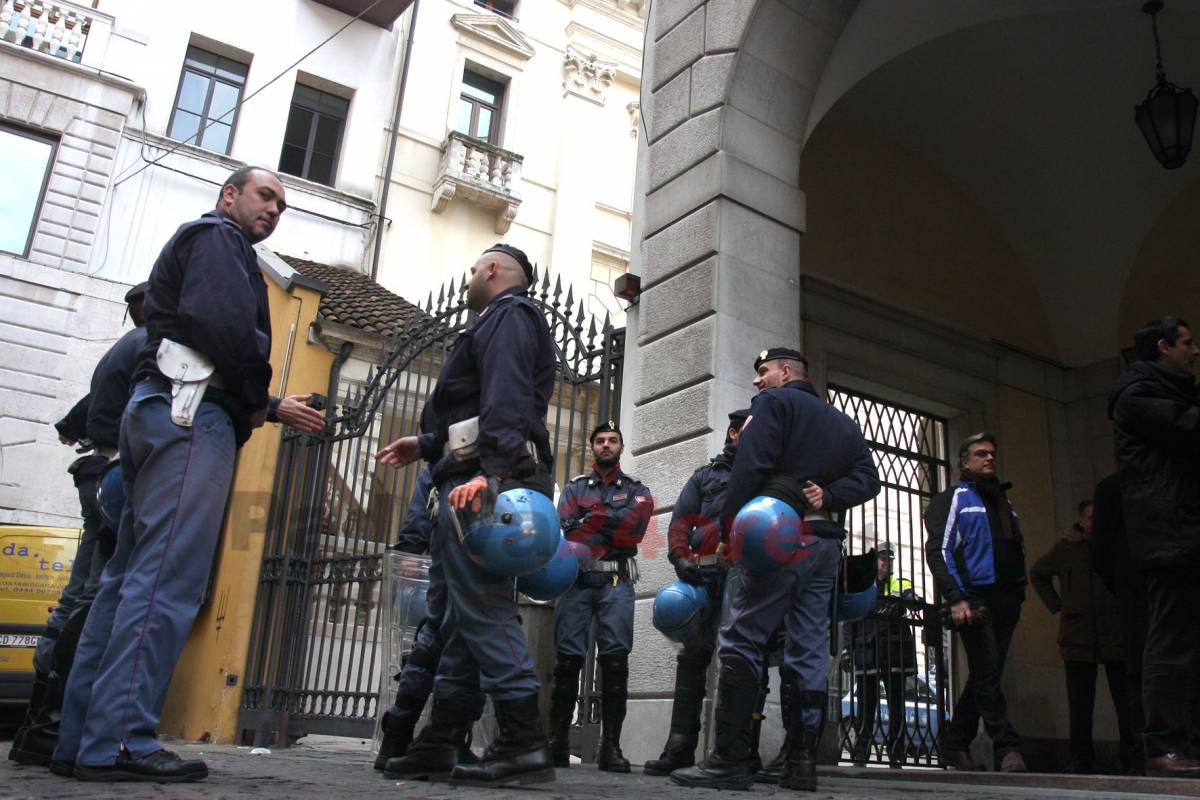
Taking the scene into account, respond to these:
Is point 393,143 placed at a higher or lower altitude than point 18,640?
higher

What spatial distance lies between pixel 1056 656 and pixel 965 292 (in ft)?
11.0

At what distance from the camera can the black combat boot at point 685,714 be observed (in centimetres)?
517

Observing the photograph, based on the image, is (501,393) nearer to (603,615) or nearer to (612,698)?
(603,615)

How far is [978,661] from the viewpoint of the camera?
5.81 meters

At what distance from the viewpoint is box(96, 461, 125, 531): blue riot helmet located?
414cm

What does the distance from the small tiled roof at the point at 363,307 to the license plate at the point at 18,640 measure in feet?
12.2

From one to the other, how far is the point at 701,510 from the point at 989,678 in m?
1.95

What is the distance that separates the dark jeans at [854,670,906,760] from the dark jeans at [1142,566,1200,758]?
10.5 ft

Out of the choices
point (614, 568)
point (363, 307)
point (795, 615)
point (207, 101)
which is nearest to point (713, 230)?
point (614, 568)

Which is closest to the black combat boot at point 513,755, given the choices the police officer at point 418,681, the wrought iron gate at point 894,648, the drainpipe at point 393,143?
the police officer at point 418,681

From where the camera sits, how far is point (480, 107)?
21656mm

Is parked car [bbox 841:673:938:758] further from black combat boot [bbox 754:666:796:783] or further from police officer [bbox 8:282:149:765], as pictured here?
police officer [bbox 8:282:149:765]

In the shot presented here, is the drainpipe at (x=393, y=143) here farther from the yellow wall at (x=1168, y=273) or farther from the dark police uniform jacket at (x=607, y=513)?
the dark police uniform jacket at (x=607, y=513)

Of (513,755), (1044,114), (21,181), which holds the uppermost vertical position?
(21,181)
